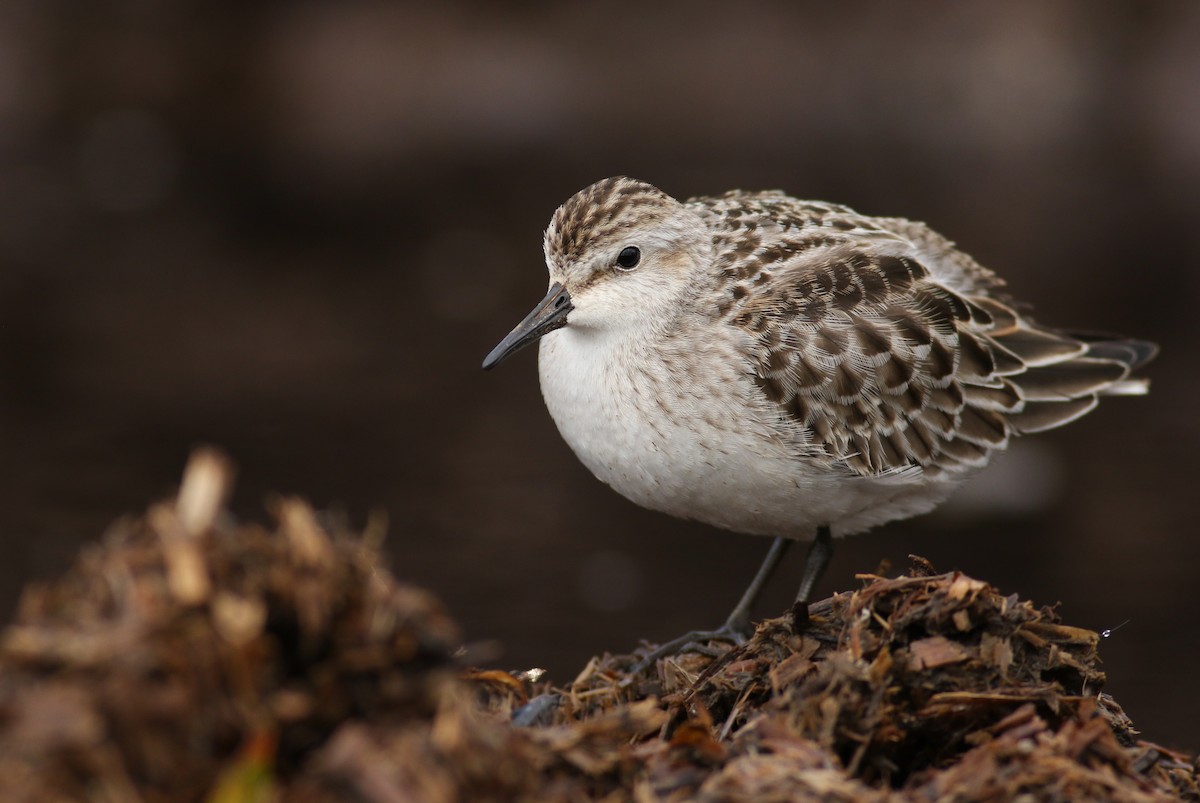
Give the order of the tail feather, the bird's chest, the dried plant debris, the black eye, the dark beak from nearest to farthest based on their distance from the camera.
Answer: the dried plant debris → the bird's chest → the dark beak → the black eye → the tail feather

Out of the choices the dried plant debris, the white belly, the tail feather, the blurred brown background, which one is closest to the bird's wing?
the tail feather

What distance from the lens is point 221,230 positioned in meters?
16.8

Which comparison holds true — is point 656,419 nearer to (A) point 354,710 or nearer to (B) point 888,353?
(B) point 888,353

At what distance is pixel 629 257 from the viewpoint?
6.25m

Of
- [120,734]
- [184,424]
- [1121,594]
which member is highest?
[120,734]

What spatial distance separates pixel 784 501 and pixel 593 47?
14664mm

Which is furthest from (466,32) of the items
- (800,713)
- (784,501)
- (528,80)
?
→ (800,713)

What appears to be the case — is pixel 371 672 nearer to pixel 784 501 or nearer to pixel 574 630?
pixel 784 501

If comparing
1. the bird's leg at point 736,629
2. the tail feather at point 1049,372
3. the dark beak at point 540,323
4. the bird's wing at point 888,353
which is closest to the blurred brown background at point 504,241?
the tail feather at point 1049,372

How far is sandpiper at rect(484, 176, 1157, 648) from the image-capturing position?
5.96m

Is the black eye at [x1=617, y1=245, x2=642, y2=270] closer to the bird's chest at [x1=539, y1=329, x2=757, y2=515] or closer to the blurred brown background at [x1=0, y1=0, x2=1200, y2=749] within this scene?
the bird's chest at [x1=539, y1=329, x2=757, y2=515]

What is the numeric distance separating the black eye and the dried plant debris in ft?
8.13

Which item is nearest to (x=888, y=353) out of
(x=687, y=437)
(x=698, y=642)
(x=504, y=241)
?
(x=687, y=437)

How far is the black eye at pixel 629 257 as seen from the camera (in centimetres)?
622
